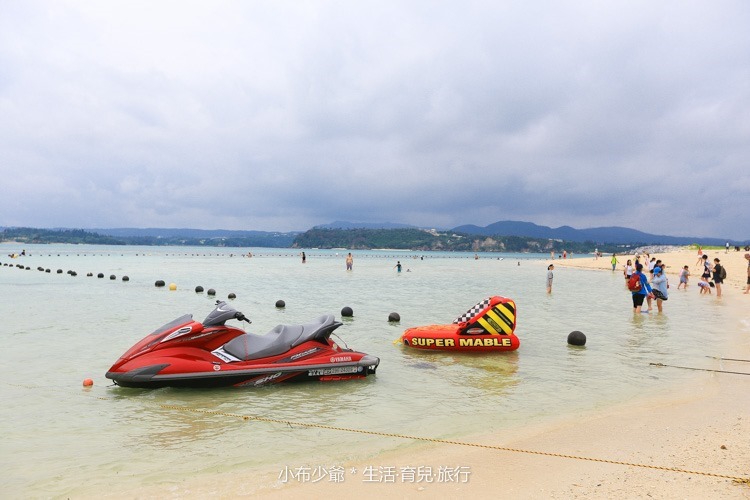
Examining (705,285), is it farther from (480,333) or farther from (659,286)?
(480,333)

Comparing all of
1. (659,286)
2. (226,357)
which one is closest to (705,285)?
(659,286)

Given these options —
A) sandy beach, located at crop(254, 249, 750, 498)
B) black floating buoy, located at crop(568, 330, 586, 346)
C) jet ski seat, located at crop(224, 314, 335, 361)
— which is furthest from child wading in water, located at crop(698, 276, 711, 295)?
jet ski seat, located at crop(224, 314, 335, 361)

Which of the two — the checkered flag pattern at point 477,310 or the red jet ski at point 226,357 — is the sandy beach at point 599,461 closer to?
the red jet ski at point 226,357

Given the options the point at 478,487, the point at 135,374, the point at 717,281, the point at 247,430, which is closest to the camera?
the point at 478,487

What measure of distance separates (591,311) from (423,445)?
17.4m

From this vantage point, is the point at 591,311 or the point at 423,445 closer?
the point at 423,445

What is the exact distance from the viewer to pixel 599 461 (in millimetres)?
5844

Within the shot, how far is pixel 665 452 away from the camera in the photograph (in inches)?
240

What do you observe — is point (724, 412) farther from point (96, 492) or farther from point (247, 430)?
point (96, 492)

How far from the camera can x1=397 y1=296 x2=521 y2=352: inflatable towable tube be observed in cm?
1244

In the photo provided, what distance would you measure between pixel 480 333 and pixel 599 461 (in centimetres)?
661

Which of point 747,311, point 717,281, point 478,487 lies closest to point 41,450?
point 478,487

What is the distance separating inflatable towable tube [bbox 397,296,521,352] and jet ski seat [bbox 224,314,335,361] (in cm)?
383

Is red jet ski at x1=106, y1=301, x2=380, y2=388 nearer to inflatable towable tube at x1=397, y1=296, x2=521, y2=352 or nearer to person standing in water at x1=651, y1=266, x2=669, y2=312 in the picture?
inflatable towable tube at x1=397, y1=296, x2=521, y2=352
